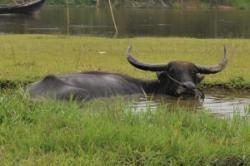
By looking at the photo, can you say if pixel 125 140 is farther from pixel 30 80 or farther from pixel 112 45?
pixel 112 45

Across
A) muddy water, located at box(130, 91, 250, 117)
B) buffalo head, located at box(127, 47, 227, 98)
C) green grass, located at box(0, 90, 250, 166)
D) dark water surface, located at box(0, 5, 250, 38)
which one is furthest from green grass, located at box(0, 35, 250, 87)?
green grass, located at box(0, 90, 250, 166)

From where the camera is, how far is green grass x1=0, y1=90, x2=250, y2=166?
428 cm

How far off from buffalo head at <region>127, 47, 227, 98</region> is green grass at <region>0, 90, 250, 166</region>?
2.34m

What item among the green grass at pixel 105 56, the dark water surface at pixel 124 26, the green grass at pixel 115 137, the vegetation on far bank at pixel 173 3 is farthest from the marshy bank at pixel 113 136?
the vegetation on far bank at pixel 173 3

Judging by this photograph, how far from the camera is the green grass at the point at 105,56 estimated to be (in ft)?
29.6

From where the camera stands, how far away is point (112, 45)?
525 inches

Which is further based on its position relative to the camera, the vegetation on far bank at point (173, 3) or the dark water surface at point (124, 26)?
the vegetation on far bank at point (173, 3)

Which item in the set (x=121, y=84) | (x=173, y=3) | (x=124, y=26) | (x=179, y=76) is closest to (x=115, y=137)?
(x=121, y=84)

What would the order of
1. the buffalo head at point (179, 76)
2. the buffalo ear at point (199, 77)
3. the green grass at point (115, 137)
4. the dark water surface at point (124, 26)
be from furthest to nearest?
1. the dark water surface at point (124, 26)
2. the buffalo ear at point (199, 77)
3. the buffalo head at point (179, 76)
4. the green grass at point (115, 137)

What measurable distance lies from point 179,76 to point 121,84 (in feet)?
2.37

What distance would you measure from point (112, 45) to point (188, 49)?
168 cm

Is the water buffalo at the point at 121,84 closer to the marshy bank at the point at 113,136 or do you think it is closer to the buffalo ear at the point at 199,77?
the buffalo ear at the point at 199,77

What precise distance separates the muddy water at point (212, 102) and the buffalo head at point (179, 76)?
122 millimetres

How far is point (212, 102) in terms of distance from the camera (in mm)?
7469
